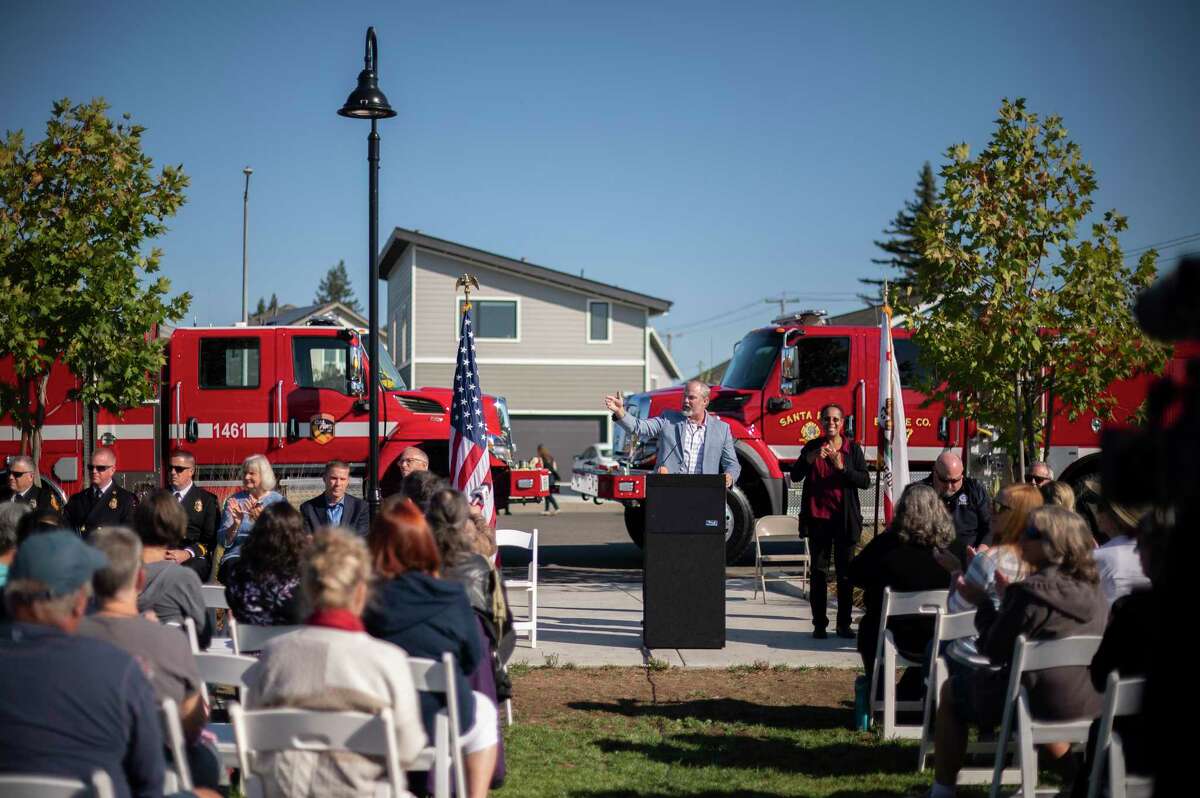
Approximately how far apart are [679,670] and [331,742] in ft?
16.3

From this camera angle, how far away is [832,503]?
32.1 feet

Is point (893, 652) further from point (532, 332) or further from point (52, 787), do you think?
point (532, 332)

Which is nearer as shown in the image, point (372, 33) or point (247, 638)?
point (247, 638)

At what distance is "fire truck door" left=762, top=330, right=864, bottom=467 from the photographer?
14.4 m

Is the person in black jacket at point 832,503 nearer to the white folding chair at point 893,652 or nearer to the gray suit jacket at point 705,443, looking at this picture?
the gray suit jacket at point 705,443

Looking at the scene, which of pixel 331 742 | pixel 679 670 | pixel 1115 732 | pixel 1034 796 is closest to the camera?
pixel 331 742

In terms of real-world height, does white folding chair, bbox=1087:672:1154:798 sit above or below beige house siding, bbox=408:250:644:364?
below

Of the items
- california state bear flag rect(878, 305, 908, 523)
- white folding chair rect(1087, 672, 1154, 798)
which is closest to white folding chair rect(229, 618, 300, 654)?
white folding chair rect(1087, 672, 1154, 798)

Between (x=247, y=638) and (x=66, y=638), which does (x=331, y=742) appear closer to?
(x=66, y=638)

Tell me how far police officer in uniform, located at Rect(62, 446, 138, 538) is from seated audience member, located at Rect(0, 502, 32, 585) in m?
2.46

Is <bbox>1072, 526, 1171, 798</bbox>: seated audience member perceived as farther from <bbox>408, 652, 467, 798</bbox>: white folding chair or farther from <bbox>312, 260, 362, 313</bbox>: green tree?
<bbox>312, 260, 362, 313</bbox>: green tree

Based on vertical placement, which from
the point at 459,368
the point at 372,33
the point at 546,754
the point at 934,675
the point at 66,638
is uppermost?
the point at 372,33

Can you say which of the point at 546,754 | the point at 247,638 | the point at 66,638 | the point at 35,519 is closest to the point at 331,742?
the point at 66,638

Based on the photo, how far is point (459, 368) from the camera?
1094 centimetres
